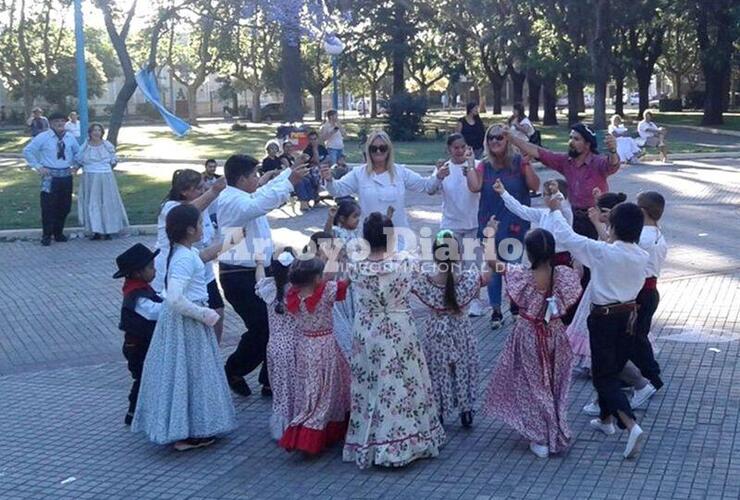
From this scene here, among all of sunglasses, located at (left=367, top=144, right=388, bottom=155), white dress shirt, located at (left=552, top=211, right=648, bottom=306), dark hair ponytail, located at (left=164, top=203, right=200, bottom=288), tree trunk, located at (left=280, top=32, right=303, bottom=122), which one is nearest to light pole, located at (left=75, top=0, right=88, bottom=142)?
sunglasses, located at (left=367, top=144, right=388, bottom=155)

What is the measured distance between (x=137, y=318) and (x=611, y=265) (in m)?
3.06

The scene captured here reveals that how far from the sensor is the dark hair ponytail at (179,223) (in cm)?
625

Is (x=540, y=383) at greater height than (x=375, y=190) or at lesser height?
lesser

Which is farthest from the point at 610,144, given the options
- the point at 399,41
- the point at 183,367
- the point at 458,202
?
the point at 399,41

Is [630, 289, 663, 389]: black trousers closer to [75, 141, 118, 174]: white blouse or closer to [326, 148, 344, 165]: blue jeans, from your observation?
[75, 141, 118, 174]: white blouse

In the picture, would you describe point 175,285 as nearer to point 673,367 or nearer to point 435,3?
point 673,367

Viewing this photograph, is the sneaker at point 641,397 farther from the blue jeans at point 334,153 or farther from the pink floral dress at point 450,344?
the blue jeans at point 334,153

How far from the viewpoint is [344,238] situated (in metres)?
7.05

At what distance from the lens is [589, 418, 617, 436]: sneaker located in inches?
253

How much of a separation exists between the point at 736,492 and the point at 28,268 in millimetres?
10213

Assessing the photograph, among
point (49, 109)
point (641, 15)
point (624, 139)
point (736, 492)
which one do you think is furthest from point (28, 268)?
point (49, 109)

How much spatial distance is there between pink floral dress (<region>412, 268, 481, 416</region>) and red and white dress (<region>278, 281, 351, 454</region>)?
0.54 m

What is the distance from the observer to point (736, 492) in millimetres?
5402

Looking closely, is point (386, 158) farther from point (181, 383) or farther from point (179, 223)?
point (181, 383)
